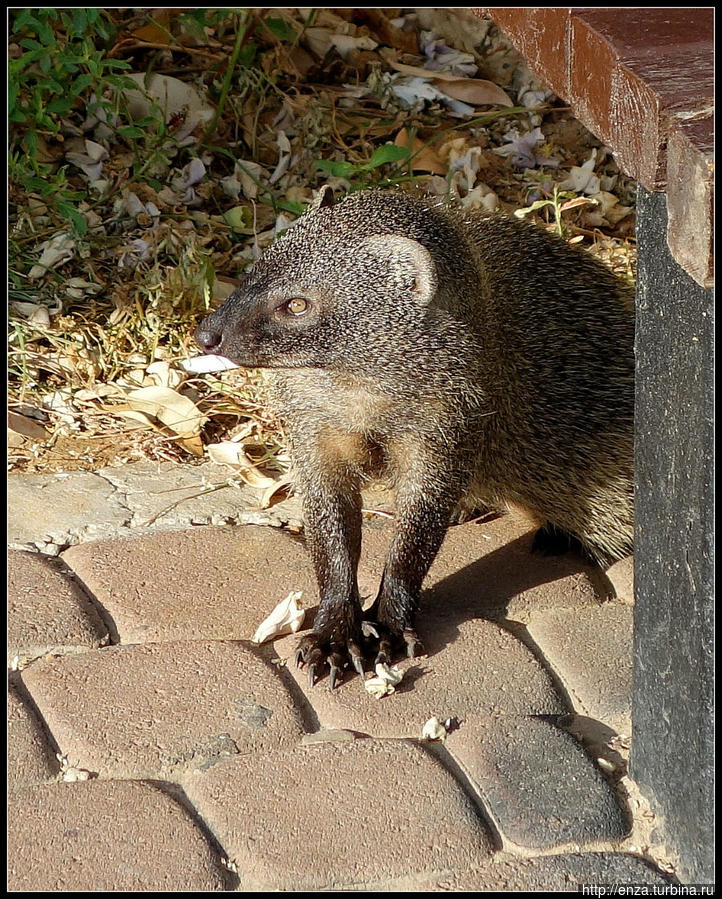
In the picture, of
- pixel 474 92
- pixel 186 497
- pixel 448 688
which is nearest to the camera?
pixel 448 688

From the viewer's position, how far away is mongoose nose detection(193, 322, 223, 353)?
269cm

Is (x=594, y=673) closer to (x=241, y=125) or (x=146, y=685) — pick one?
(x=146, y=685)

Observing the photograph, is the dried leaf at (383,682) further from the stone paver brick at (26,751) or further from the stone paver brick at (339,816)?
the stone paver brick at (26,751)

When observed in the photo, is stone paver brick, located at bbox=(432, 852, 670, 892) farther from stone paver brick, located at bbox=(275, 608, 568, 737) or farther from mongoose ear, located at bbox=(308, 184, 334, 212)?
mongoose ear, located at bbox=(308, 184, 334, 212)

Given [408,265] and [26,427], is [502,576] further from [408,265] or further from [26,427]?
[26,427]

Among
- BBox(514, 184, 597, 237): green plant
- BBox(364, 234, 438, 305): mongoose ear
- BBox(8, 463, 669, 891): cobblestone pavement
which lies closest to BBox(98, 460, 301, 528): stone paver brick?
BBox(8, 463, 669, 891): cobblestone pavement

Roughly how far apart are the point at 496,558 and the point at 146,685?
1.02 m

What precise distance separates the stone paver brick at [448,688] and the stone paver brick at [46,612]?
0.43m

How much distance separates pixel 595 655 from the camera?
8.64ft

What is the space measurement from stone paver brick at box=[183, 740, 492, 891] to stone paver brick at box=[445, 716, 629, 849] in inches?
2.3

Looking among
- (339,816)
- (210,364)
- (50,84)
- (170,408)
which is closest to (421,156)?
(50,84)

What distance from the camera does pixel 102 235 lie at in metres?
4.32

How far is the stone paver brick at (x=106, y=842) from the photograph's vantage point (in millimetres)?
1992

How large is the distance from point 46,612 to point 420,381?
0.99 m
